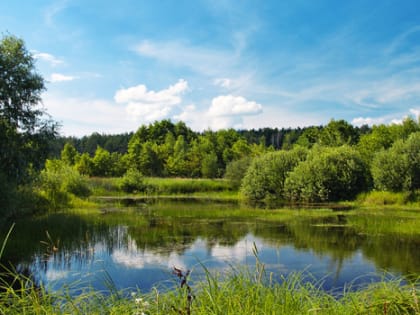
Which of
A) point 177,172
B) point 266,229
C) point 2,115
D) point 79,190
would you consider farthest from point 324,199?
point 177,172

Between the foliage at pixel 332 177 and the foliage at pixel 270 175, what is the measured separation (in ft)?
9.85

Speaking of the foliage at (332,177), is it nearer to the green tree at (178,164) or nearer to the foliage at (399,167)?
the foliage at (399,167)

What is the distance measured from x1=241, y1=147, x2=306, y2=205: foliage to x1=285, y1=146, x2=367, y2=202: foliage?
9.85 ft

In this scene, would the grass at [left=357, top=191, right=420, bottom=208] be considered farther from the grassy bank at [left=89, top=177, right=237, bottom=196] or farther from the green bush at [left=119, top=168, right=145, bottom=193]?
the green bush at [left=119, top=168, right=145, bottom=193]

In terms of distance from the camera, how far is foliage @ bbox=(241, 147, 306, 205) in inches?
1519

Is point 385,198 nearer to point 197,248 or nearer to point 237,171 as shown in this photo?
point 237,171

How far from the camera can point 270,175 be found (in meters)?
38.7

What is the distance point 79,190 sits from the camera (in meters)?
30.8

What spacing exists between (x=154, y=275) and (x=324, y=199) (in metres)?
25.3

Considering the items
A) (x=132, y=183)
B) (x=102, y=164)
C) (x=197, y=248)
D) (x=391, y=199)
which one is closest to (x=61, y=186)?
(x=132, y=183)

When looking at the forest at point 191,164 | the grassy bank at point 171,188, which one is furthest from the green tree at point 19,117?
the grassy bank at point 171,188

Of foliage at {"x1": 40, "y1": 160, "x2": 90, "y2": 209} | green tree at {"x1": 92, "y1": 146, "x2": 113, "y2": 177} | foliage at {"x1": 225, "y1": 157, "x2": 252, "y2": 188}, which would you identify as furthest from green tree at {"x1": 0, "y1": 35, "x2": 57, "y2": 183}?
green tree at {"x1": 92, "y1": 146, "x2": 113, "y2": 177}

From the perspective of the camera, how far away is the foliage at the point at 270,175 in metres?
38.6

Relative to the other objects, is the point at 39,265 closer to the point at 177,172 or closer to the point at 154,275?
the point at 154,275
